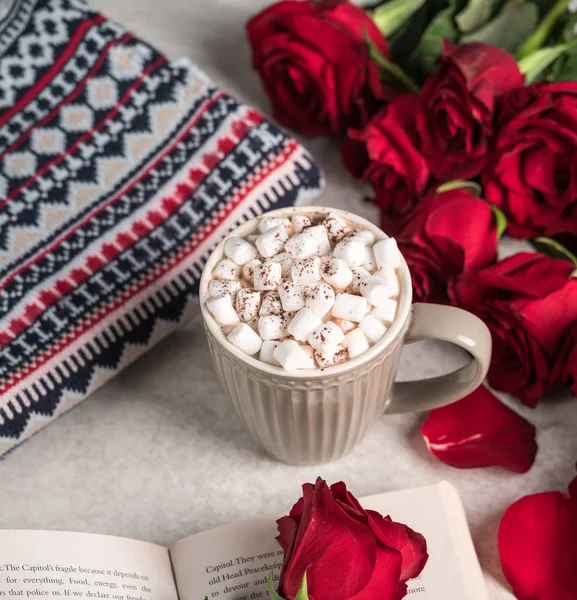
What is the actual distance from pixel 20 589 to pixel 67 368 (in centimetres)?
17

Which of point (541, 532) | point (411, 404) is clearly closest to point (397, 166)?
point (411, 404)

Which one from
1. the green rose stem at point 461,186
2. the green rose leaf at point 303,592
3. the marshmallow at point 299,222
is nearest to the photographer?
the green rose leaf at point 303,592

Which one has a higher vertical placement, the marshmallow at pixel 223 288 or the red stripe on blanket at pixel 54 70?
the red stripe on blanket at pixel 54 70

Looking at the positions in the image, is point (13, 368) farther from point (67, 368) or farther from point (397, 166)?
point (397, 166)

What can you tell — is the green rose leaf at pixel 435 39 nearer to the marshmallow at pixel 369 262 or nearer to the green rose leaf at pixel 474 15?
the green rose leaf at pixel 474 15

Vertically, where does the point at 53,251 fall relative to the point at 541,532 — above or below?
above

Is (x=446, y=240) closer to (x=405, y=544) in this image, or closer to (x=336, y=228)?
(x=336, y=228)

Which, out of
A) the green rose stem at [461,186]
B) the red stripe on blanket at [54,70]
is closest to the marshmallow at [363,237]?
the green rose stem at [461,186]

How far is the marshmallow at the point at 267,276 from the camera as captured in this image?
1.61ft

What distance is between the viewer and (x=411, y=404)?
1.89 feet

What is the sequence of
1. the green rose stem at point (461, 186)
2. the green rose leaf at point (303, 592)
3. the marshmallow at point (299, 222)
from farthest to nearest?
the green rose stem at point (461, 186) → the marshmallow at point (299, 222) → the green rose leaf at point (303, 592)

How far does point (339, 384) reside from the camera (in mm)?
477

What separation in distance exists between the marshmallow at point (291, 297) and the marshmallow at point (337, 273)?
0.7 inches

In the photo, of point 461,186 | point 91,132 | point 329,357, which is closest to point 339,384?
point 329,357
